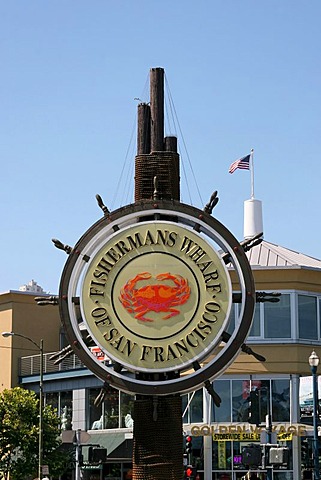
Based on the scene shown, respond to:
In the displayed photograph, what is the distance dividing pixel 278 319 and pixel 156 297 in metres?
25.9

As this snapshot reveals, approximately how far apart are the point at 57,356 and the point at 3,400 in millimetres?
31094

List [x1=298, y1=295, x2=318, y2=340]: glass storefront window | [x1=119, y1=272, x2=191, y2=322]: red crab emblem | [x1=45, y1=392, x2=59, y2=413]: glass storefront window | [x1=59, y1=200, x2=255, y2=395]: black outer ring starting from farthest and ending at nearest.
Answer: [x1=45, y1=392, x2=59, y2=413]: glass storefront window < [x1=298, y1=295, x2=318, y2=340]: glass storefront window < [x1=119, y1=272, x2=191, y2=322]: red crab emblem < [x1=59, y1=200, x2=255, y2=395]: black outer ring

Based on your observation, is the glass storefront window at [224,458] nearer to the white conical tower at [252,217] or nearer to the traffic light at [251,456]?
the white conical tower at [252,217]

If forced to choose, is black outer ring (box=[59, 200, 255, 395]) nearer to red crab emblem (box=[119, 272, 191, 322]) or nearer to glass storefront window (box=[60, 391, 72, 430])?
red crab emblem (box=[119, 272, 191, 322])

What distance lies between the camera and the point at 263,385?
46.0 m

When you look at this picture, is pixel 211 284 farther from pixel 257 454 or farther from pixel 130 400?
pixel 130 400

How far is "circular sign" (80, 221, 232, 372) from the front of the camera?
808 inches

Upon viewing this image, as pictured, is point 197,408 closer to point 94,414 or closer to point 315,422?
point 94,414

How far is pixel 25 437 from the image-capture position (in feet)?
168

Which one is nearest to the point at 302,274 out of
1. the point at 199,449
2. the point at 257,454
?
the point at 199,449

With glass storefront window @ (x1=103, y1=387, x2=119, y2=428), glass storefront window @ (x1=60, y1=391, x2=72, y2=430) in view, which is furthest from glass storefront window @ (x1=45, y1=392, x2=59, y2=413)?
glass storefront window @ (x1=103, y1=387, x2=119, y2=428)

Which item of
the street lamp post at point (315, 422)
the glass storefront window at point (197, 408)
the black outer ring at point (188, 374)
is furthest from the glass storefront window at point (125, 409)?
the black outer ring at point (188, 374)

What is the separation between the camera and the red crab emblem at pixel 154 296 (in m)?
20.7

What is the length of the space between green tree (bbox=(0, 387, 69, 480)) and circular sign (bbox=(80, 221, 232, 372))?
103 feet
